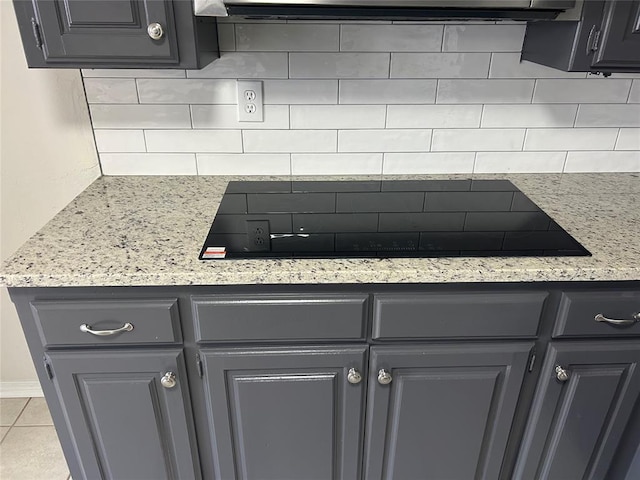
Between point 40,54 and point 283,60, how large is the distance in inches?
25.1

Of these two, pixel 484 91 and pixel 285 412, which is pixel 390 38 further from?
pixel 285 412

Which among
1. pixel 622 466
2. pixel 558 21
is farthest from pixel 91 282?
pixel 622 466

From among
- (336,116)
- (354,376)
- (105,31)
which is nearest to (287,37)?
(336,116)

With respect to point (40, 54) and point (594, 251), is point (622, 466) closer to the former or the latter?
point (594, 251)

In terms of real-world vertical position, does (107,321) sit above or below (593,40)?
below

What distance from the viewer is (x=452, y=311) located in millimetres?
1109

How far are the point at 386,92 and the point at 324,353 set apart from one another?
2.73 feet

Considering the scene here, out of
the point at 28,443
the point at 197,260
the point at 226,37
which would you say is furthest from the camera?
the point at 28,443

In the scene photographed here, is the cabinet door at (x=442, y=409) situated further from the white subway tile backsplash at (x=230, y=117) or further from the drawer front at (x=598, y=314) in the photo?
the white subway tile backsplash at (x=230, y=117)

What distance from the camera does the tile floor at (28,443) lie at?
5.47ft

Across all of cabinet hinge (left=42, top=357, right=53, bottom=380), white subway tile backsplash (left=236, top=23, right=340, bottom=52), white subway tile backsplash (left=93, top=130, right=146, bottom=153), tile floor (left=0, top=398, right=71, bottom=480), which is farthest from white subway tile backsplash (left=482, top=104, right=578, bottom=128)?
tile floor (left=0, top=398, right=71, bottom=480)

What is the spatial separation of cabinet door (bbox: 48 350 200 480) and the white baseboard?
80cm

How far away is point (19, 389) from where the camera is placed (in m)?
1.95

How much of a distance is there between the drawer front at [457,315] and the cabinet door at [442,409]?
0.05 meters
